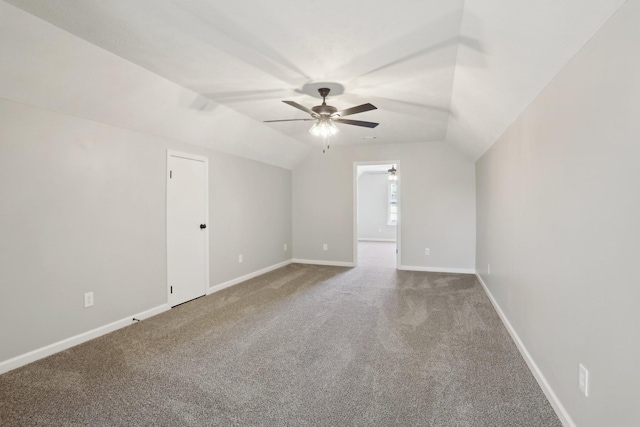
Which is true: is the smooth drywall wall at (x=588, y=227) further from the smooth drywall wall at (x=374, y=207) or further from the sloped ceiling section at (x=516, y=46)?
the smooth drywall wall at (x=374, y=207)

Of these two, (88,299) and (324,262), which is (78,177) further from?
(324,262)

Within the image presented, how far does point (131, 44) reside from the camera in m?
2.36

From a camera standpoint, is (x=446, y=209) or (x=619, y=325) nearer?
(x=619, y=325)

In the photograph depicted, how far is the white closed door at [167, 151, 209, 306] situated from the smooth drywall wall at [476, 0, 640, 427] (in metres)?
3.76

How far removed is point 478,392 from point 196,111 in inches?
150

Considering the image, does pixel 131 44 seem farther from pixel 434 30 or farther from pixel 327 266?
pixel 327 266

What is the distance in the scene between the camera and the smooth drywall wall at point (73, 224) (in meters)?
2.50

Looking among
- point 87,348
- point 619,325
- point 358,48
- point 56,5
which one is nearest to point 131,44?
point 56,5

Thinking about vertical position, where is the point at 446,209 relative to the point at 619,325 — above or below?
above

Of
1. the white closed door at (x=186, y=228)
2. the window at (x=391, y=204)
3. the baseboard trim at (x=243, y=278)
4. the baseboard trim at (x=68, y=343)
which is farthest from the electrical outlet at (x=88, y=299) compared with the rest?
the window at (x=391, y=204)

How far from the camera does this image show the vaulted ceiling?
183cm

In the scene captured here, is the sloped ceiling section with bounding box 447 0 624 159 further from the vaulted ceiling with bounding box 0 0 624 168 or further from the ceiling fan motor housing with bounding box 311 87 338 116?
the ceiling fan motor housing with bounding box 311 87 338 116

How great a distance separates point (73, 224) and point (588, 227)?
3803 mm

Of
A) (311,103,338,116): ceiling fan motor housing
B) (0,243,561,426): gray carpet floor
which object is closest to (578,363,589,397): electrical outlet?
(0,243,561,426): gray carpet floor
